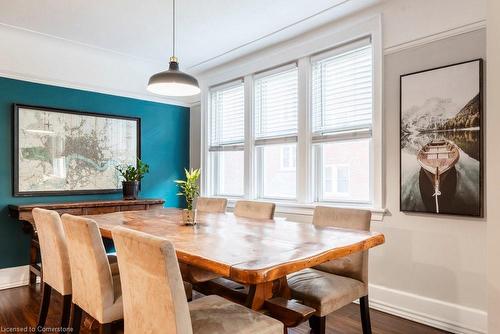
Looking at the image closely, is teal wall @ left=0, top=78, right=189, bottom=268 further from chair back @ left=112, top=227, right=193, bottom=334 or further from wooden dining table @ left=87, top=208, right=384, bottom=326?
chair back @ left=112, top=227, right=193, bottom=334

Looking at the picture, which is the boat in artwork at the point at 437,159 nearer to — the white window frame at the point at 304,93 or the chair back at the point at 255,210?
the white window frame at the point at 304,93

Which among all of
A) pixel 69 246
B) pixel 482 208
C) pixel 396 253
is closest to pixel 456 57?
pixel 482 208

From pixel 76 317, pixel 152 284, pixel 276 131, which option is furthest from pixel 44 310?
pixel 276 131

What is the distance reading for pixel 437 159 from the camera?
261 centimetres

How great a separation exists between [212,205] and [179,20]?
188 cm

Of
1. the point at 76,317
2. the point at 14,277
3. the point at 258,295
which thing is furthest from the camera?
the point at 14,277

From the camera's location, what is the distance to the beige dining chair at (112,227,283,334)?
50.5 inches

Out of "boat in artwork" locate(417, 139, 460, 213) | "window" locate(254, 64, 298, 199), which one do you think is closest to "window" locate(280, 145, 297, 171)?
"window" locate(254, 64, 298, 199)

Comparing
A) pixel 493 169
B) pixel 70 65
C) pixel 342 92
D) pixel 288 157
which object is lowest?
pixel 493 169

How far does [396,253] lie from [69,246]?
8.23 ft

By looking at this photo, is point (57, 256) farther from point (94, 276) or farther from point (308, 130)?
point (308, 130)

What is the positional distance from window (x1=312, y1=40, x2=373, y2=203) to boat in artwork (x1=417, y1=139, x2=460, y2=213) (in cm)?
56

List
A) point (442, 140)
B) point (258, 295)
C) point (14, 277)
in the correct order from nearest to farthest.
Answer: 1. point (258, 295)
2. point (442, 140)
3. point (14, 277)

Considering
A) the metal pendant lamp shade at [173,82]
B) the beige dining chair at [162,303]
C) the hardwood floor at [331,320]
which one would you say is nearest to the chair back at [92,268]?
the beige dining chair at [162,303]
